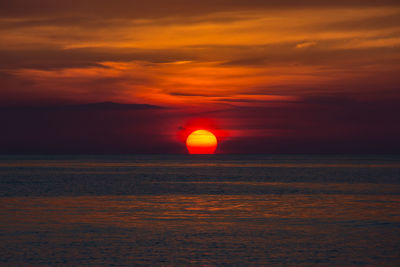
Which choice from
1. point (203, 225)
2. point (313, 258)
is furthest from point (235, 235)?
point (313, 258)

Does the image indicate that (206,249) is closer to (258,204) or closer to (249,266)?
(249,266)

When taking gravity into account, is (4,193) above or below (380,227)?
above

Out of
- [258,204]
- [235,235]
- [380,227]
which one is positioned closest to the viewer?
[235,235]

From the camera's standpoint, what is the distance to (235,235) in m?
29.3

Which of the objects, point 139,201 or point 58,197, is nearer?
point 139,201

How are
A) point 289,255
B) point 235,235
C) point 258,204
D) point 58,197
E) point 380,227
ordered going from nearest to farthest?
point 289,255 → point 235,235 → point 380,227 → point 258,204 → point 58,197

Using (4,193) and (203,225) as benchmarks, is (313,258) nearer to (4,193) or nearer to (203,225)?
(203,225)

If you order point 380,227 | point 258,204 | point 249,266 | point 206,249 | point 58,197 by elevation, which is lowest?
point 249,266

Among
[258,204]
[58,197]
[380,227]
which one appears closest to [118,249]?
[380,227]

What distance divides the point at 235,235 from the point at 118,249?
6.62 m

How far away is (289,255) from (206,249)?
3.77 m

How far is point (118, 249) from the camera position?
84.1 ft

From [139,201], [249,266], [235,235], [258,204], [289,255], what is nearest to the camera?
[249,266]

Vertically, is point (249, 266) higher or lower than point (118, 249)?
lower
